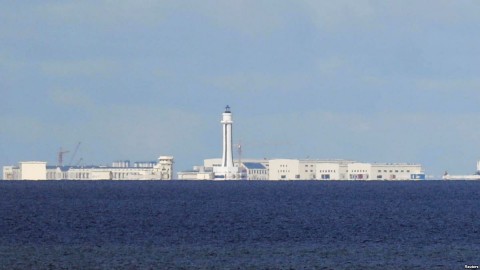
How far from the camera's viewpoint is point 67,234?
7881 centimetres

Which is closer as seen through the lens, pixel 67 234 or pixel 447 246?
pixel 447 246

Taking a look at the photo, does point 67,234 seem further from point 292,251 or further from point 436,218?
point 436,218

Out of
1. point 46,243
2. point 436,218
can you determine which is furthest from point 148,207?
point 46,243

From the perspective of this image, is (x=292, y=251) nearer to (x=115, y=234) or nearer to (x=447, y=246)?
(x=447, y=246)

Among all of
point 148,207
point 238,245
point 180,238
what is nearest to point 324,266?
point 238,245

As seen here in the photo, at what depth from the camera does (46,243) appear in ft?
232

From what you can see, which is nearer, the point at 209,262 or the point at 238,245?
the point at 209,262

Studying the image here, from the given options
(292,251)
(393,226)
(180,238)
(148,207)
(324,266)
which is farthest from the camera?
(148,207)

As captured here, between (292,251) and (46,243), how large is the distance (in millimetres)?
15158

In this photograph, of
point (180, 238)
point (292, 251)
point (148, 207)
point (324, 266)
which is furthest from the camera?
point (148, 207)

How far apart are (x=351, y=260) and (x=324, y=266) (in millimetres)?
3533

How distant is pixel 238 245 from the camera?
7069 centimetres

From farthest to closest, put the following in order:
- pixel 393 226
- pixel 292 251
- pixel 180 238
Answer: pixel 393 226, pixel 180 238, pixel 292 251

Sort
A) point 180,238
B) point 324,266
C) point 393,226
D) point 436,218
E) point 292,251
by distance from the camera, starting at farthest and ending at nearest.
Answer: point 436,218
point 393,226
point 180,238
point 292,251
point 324,266
